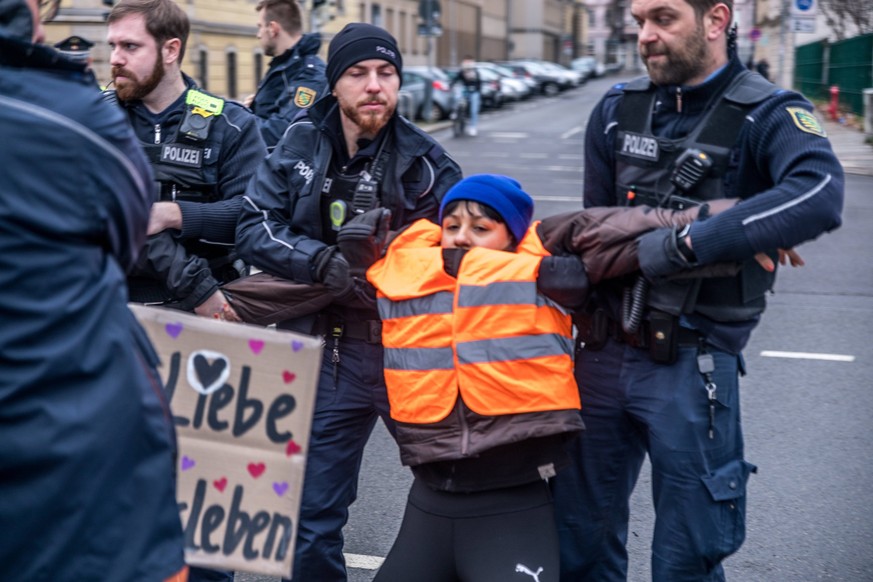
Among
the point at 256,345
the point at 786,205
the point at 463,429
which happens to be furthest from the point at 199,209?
the point at 786,205

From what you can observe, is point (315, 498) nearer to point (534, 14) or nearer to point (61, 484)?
point (61, 484)

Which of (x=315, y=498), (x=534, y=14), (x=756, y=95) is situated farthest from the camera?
(x=534, y=14)

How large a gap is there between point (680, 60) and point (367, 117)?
0.99 meters

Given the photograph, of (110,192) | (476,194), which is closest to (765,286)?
(476,194)

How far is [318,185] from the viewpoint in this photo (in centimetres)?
355

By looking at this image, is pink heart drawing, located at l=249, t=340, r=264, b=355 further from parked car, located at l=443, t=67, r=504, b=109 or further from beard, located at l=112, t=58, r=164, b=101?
parked car, located at l=443, t=67, r=504, b=109

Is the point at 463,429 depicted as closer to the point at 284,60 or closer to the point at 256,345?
the point at 256,345

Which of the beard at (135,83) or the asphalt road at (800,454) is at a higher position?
the beard at (135,83)

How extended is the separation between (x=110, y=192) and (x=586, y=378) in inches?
67.0

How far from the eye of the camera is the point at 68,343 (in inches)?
74.2

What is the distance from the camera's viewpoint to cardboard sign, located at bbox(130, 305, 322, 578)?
111 inches

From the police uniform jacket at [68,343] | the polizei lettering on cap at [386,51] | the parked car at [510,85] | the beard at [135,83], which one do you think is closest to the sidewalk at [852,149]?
the polizei lettering on cap at [386,51]

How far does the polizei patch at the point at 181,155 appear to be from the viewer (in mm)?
3884

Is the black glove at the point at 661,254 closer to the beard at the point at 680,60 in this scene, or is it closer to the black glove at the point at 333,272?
the beard at the point at 680,60
